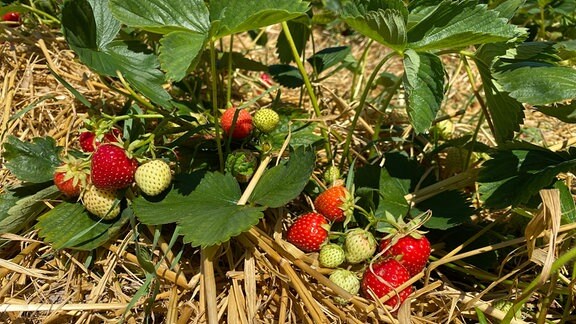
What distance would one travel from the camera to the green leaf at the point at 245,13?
31.6 inches

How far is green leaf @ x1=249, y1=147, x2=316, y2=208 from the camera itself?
93cm

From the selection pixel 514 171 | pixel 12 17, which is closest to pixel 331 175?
pixel 514 171

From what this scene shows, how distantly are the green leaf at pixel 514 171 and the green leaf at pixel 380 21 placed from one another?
29 centimetres

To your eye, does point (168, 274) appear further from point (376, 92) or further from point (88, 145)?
point (376, 92)

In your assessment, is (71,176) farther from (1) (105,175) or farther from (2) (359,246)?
(2) (359,246)

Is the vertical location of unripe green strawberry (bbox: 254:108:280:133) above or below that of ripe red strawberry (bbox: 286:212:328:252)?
above

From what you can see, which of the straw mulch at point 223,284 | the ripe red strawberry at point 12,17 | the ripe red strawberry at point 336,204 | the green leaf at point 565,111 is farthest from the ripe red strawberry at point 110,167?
the ripe red strawberry at point 12,17

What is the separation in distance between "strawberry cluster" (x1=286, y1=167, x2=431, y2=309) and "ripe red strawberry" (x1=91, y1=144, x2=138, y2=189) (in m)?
0.30

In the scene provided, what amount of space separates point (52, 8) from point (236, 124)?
78 cm

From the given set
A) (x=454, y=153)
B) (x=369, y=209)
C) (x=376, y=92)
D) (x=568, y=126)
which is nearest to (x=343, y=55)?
(x=454, y=153)


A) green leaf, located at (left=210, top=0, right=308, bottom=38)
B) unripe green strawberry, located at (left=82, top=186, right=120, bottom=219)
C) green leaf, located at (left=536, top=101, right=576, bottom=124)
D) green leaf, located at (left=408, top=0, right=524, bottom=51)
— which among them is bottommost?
unripe green strawberry, located at (left=82, top=186, right=120, bottom=219)

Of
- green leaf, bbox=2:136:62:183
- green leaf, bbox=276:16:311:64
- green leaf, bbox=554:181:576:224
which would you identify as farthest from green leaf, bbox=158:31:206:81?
green leaf, bbox=554:181:576:224

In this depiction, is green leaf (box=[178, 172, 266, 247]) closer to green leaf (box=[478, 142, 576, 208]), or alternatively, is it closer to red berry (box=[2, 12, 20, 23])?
green leaf (box=[478, 142, 576, 208])

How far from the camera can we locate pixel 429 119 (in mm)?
853
